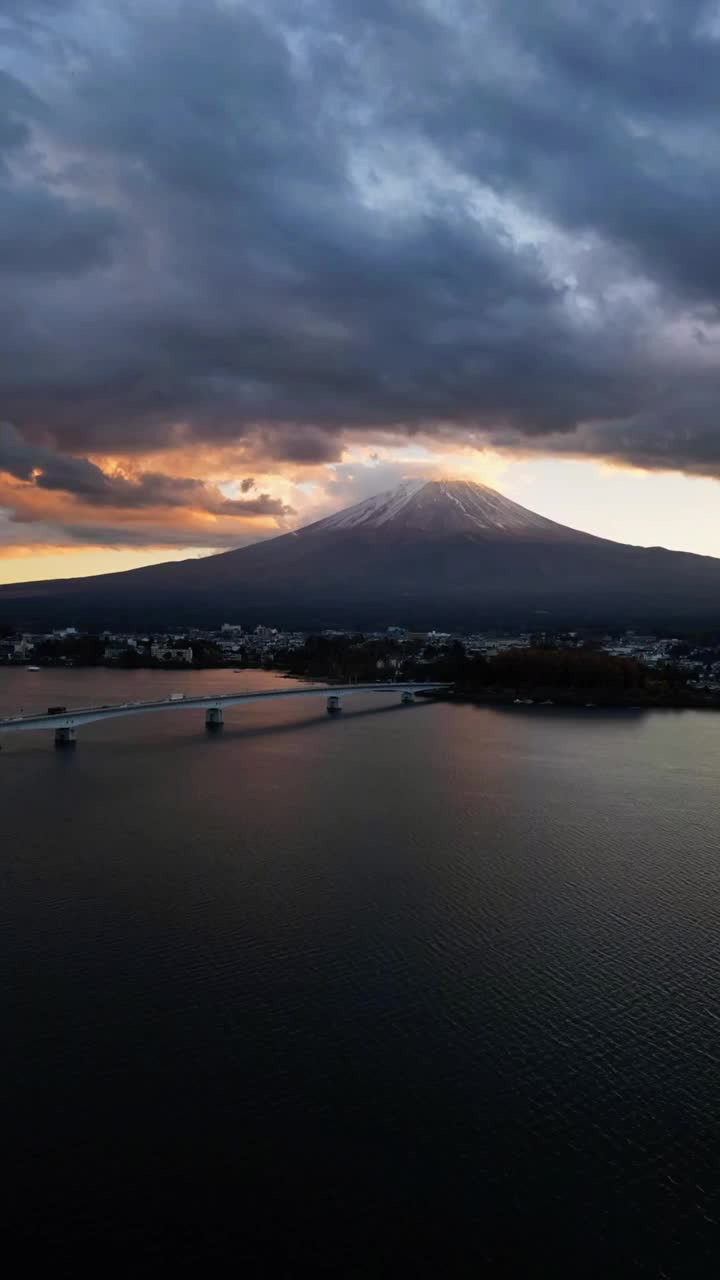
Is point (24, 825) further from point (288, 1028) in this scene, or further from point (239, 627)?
point (239, 627)

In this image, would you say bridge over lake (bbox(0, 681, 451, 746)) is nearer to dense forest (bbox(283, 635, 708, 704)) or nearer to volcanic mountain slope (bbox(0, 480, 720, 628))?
dense forest (bbox(283, 635, 708, 704))

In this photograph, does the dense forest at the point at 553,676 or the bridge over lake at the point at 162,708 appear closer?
the bridge over lake at the point at 162,708

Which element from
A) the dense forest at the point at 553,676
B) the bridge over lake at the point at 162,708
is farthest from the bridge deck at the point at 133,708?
the dense forest at the point at 553,676

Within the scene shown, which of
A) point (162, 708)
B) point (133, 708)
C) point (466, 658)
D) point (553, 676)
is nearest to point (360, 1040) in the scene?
point (133, 708)

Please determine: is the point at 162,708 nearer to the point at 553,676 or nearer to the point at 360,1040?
the point at 360,1040

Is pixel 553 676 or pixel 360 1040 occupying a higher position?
pixel 553 676

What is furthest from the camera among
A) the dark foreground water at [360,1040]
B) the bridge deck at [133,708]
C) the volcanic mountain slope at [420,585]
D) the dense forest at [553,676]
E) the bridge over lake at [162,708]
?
the volcanic mountain slope at [420,585]

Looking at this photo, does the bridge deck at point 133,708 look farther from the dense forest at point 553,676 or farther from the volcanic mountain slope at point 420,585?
the volcanic mountain slope at point 420,585

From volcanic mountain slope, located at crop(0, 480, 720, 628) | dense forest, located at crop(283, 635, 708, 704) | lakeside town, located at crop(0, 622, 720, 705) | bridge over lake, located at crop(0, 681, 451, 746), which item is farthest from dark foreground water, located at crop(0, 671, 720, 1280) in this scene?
volcanic mountain slope, located at crop(0, 480, 720, 628)
